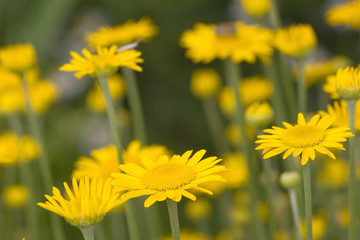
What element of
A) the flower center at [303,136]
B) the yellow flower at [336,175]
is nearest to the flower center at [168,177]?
the flower center at [303,136]

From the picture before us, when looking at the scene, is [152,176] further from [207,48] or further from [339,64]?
[339,64]

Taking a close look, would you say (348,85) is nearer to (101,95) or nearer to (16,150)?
(16,150)

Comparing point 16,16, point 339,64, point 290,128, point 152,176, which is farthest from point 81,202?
point 16,16

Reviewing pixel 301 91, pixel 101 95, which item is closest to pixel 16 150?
pixel 101 95

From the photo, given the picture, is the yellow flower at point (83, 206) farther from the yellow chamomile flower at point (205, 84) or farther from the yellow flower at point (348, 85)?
the yellow chamomile flower at point (205, 84)

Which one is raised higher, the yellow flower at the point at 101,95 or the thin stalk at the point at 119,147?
the yellow flower at the point at 101,95
